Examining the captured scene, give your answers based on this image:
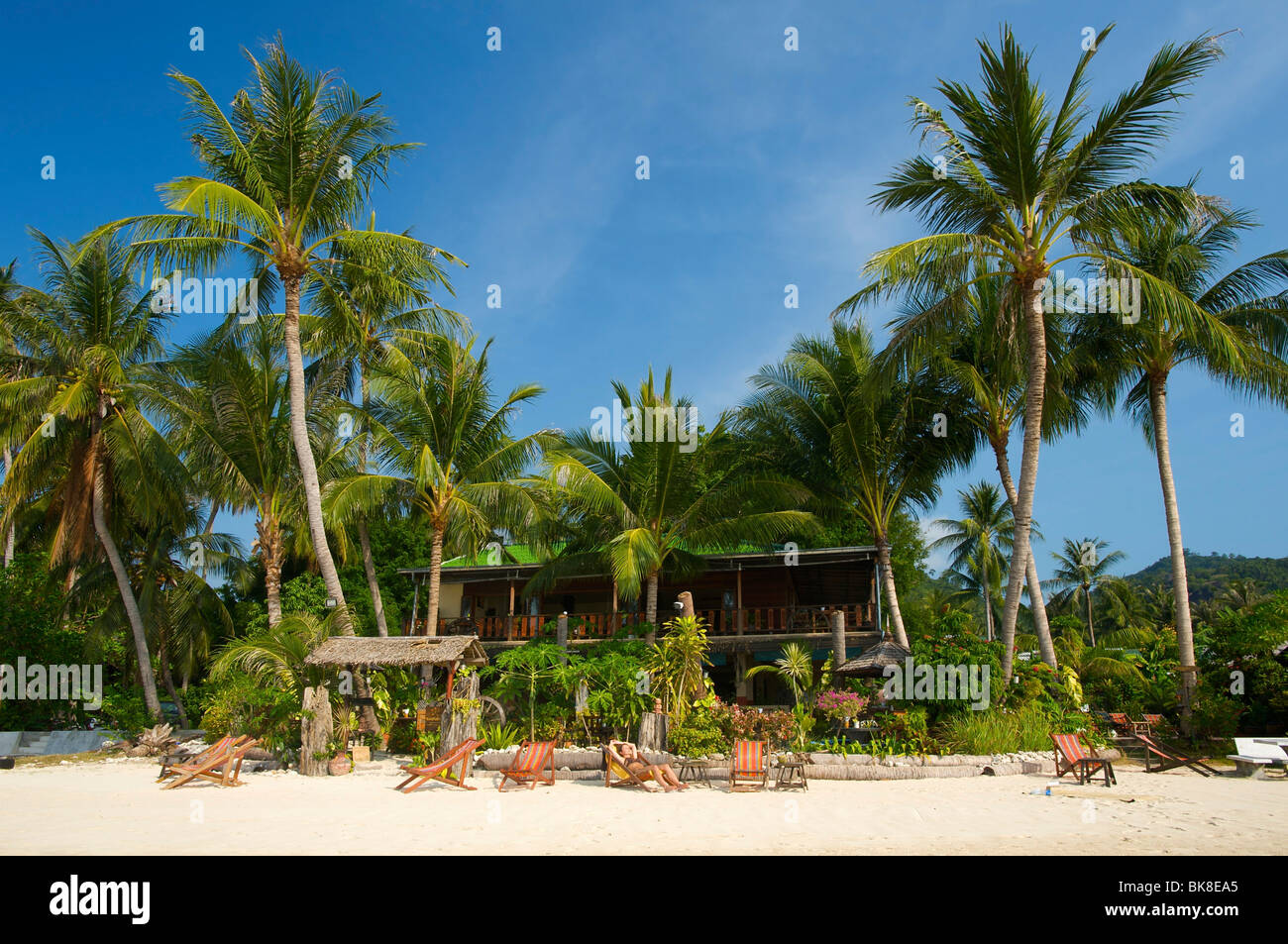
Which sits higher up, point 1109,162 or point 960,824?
point 1109,162

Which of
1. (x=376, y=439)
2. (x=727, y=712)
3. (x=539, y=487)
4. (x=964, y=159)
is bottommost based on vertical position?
(x=727, y=712)

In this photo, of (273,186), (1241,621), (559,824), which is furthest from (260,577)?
(1241,621)

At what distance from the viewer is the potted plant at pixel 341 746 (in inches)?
518

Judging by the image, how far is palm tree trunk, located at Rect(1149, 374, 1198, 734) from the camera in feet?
55.2

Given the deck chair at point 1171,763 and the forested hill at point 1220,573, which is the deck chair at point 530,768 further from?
the forested hill at point 1220,573

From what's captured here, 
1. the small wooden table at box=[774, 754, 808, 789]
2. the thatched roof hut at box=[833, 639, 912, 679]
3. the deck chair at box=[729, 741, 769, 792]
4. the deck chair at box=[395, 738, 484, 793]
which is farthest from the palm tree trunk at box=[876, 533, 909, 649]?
the deck chair at box=[395, 738, 484, 793]

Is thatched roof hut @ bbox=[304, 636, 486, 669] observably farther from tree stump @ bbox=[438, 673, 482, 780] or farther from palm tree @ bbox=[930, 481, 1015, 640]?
palm tree @ bbox=[930, 481, 1015, 640]

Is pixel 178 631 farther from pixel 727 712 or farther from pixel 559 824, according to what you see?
pixel 559 824

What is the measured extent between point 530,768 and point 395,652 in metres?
3.36

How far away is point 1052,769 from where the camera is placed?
1312 centimetres

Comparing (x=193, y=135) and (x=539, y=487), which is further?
(x=539, y=487)

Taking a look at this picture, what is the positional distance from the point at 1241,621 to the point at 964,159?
10.6 m

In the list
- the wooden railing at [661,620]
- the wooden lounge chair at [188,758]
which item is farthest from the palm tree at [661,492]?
the wooden lounge chair at [188,758]

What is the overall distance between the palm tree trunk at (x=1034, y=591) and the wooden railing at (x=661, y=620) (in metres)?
3.83
